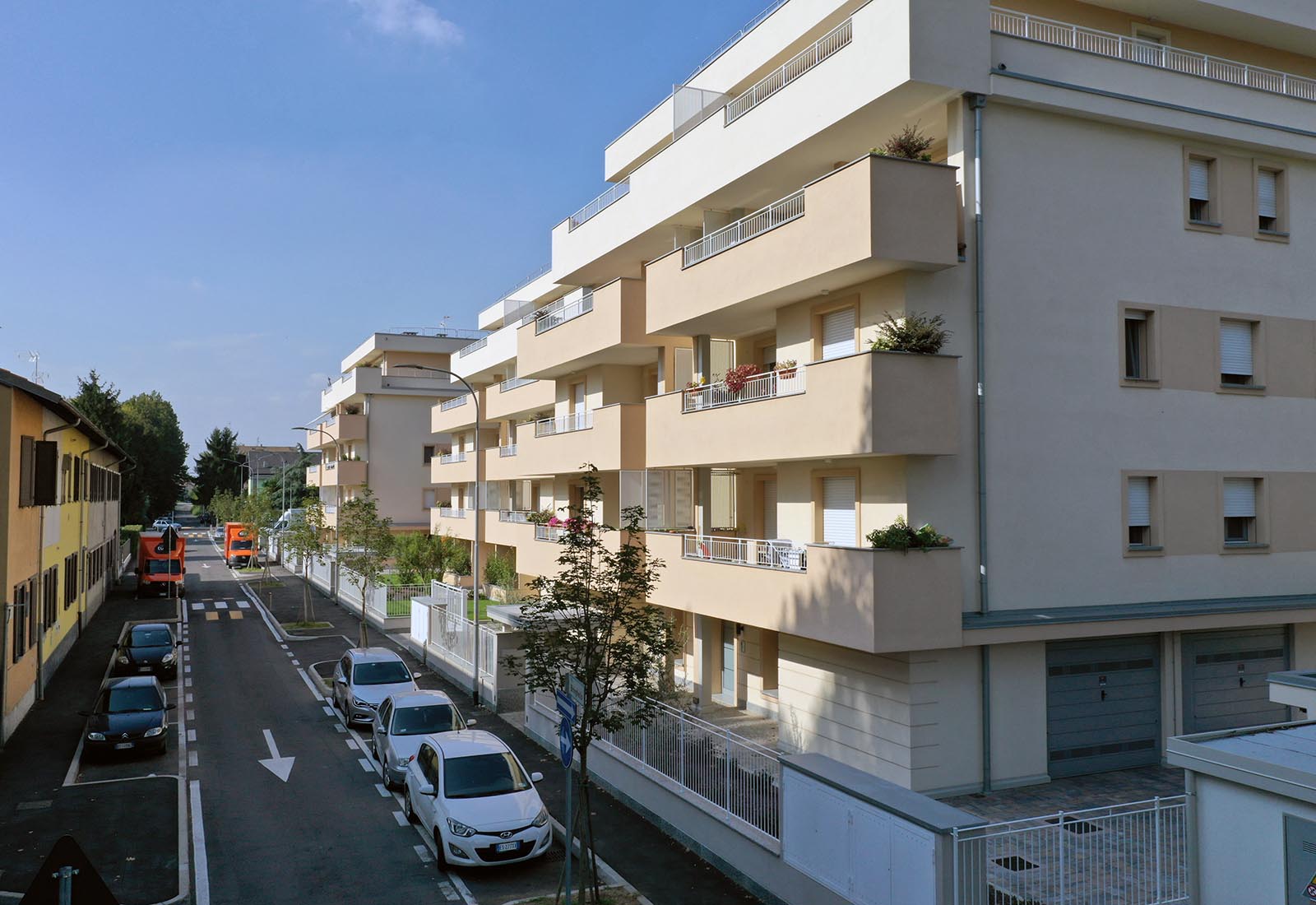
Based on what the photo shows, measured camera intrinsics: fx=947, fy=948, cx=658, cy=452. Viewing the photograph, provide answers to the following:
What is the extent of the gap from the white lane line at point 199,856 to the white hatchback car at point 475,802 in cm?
295

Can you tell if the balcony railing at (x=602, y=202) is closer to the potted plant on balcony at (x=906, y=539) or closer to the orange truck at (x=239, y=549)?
the potted plant on balcony at (x=906, y=539)

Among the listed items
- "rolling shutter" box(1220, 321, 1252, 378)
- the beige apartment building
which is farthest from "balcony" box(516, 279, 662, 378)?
"rolling shutter" box(1220, 321, 1252, 378)

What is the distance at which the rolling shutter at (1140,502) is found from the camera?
1750cm

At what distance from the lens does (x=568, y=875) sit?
415 inches

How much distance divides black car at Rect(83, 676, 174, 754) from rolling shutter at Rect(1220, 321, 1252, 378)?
21929mm

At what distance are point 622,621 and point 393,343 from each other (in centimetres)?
4969

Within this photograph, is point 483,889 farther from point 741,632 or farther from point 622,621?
point 741,632

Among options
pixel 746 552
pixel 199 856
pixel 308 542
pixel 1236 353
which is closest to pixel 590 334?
pixel 746 552

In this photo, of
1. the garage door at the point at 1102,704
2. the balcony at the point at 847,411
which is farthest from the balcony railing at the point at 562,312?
the garage door at the point at 1102,704

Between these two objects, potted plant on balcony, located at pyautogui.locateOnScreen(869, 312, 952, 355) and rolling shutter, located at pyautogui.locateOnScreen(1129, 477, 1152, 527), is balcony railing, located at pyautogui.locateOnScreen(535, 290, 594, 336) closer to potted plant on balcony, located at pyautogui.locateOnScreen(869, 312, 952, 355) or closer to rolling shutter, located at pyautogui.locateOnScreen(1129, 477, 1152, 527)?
potted plant on balcony, located at pyautogui.locateOnScreen(869, 312, 952, 355)

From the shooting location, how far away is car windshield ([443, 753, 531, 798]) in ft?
45.0

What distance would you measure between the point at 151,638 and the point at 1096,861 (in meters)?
25.3

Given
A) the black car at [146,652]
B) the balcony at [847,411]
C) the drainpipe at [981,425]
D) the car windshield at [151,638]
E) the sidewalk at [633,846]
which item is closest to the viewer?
the sidewalk at [633,846]

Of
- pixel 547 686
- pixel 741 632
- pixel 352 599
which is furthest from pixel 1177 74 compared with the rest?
pixel 352 599
